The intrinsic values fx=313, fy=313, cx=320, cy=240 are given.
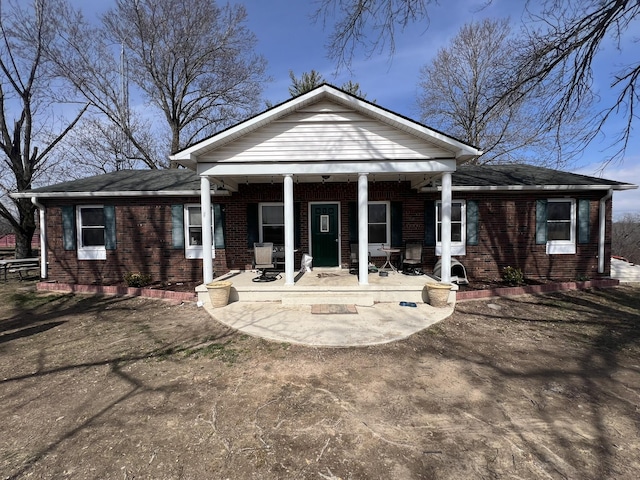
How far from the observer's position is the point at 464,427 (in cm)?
293

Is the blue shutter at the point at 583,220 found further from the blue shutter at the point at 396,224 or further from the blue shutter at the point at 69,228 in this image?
the blue shutter at the point at 69,228

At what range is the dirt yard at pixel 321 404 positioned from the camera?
2.49m

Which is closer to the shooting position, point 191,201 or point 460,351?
point 460,351

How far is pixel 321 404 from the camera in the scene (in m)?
3.31

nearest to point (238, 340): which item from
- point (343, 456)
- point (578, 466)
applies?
point (343, 456)

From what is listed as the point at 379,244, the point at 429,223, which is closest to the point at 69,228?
the point at 379,244

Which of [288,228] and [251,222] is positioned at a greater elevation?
[251,222]

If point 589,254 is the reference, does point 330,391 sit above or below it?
below

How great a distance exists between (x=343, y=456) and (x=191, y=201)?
8.61m

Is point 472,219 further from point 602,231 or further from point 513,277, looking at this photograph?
point 602,231

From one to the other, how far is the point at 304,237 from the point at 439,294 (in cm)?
440

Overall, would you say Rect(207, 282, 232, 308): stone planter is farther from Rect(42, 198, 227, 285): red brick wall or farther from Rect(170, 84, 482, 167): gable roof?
Rect(42, 198, 227, 285): red brick wall

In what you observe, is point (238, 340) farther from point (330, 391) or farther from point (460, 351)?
point (460, 351)

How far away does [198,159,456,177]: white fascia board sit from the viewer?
7066mm
